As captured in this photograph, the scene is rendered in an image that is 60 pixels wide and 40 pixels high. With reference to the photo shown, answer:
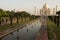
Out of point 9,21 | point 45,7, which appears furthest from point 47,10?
point 9,21

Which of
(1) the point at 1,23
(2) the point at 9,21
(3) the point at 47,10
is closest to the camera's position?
(1) the point at 1,23

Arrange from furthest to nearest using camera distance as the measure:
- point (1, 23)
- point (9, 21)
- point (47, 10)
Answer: point (47, 10), point (9, 21), point (1, 23)

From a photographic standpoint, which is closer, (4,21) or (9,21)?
(4,21)

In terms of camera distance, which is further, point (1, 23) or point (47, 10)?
point (47, 10)

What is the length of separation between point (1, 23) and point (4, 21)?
2026 mm

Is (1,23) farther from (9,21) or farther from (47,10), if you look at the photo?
(47,10)

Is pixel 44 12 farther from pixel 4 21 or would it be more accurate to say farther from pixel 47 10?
pixel 4 21

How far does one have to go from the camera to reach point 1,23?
105 ft

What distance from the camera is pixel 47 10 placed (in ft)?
555

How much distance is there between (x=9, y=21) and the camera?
38.0 m

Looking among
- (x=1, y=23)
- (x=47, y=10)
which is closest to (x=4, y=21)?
(x=1, y=23)

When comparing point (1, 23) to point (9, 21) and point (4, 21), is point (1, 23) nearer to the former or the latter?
point (4, 21)

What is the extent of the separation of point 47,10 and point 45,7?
12.7 feet

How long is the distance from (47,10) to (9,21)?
134m
